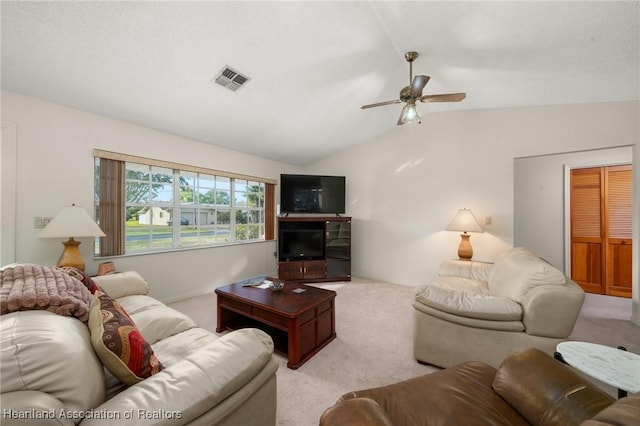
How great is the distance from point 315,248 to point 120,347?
3.58 meters

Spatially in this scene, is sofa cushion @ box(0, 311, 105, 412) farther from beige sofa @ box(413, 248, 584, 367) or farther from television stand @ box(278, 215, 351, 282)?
television stand @ box(278, 215, 351, 282)

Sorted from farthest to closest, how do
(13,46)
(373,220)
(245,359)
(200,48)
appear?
(373,220) → (200,48) → (13,46) → (245,359)

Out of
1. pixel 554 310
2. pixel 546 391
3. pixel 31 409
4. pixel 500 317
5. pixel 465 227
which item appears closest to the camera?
pixel 31 409

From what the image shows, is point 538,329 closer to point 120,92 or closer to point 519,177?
point 519,177

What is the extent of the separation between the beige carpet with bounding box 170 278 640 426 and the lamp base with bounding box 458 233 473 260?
961mm

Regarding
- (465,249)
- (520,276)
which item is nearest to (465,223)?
(465,249)

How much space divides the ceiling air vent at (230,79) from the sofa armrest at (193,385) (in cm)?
231

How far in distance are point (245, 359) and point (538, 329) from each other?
189 centimetres

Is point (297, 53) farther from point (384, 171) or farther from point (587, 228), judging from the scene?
point (587, 228)

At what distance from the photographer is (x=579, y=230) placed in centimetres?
394

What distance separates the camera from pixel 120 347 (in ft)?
3.01

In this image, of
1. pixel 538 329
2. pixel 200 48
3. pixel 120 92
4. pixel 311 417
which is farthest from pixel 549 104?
pixel 120 92

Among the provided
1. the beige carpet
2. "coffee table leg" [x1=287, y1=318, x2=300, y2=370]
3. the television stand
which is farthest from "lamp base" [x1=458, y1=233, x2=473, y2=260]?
"coffee table leg" [x1=287, y1=318, x2=300, y2=370]

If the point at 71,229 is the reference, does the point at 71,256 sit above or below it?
below
